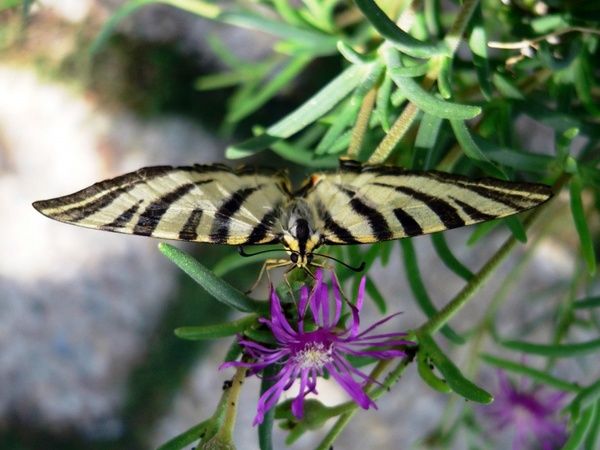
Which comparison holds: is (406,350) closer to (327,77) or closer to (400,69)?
(400,69)

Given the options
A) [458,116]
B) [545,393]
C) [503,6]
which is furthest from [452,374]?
[545,393]

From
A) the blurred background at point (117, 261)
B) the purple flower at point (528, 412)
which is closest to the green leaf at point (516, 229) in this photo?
the purple flower at point (528, 412)

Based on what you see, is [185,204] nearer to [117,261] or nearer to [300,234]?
[300,234]

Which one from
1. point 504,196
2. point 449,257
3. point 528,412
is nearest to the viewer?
point 504,196

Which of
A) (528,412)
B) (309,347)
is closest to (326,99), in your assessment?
(309,347)

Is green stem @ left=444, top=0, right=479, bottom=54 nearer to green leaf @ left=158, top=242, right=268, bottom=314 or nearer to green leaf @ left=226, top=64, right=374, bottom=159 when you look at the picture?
green leaf @ left=226, top=64, right=374, bottom=159

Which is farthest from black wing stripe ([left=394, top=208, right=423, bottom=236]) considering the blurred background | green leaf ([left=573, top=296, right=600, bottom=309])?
the blurred background

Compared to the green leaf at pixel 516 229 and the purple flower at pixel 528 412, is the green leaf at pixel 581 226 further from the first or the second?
the purple flower at pixel 528 412
